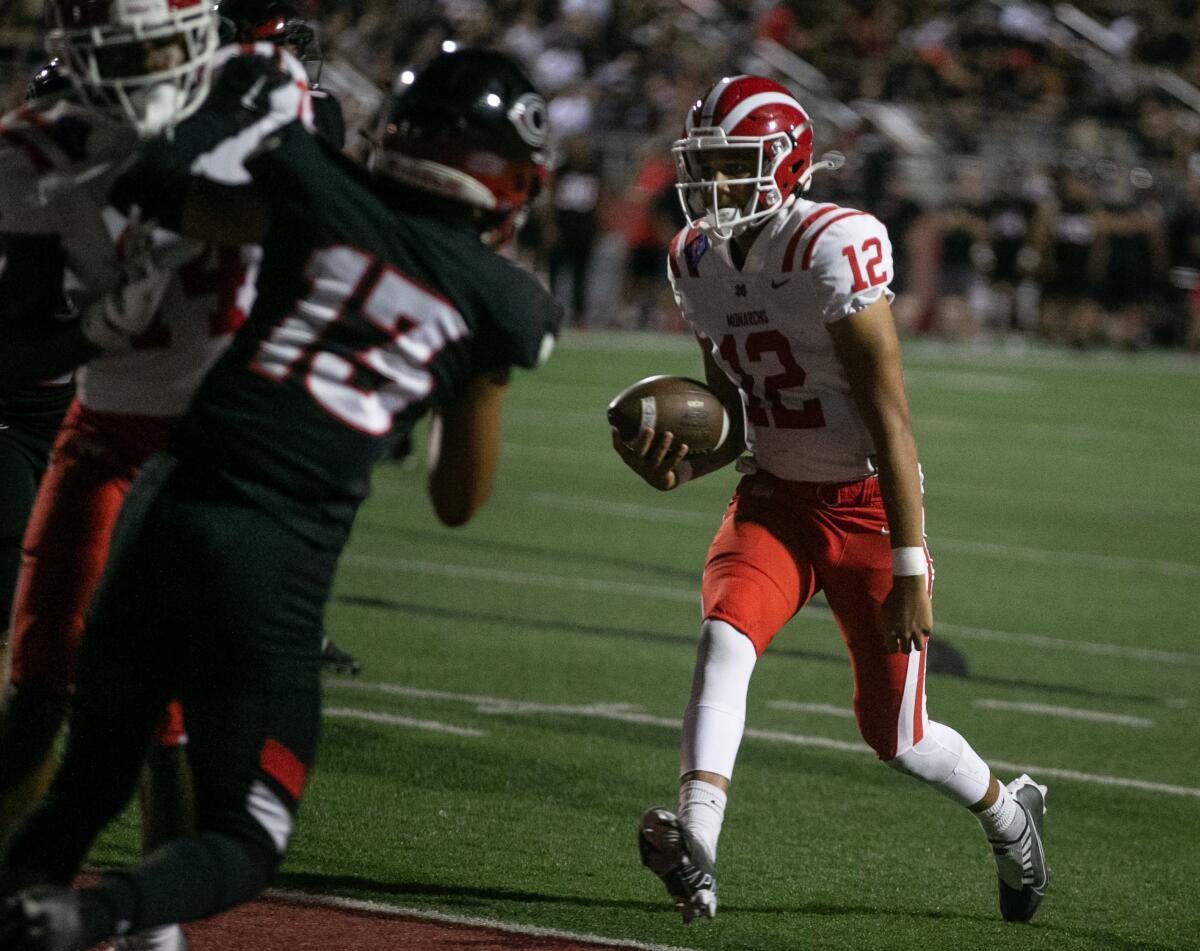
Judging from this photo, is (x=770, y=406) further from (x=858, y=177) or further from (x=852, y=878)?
(x=858, y=177)

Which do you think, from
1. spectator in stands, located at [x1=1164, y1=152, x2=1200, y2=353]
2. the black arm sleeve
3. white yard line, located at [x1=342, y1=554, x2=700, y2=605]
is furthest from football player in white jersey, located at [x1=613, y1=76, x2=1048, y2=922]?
spectator in stands, located at [x1=1164, y1=152, x2=1200, y2=353]

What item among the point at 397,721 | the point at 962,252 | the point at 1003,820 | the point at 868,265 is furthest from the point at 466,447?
the point at 962,252

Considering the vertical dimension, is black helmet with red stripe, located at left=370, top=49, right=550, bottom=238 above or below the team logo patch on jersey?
above

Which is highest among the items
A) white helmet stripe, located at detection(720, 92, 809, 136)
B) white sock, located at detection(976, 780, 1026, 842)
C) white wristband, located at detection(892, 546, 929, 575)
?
white helmet stripe, located at detection(720, 92, 809, 136)

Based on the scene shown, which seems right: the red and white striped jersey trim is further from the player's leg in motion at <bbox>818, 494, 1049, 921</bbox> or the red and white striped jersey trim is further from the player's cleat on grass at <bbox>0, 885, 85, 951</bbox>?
the player's cleat on grass at <bbox>0, 885, 85, 951</bbox>

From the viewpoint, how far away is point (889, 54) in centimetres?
2386

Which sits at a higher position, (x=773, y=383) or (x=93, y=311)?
(x=93, y=311)

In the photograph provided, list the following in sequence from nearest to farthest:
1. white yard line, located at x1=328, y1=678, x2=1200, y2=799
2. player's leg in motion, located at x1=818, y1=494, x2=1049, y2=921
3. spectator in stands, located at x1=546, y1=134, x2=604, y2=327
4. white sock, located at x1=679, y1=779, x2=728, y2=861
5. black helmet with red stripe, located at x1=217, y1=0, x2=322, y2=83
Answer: white sock, located at x1=679, y1=779, x2=728, y2=861 → player's leg in motion, located at x1=818, y1=494, x2=1049, y2=921 → black helmet with red stripe, located at x1=217, y1=0, x2=322, y2=83 → white yard line, located at x1=328, y1=678, x2=1200, y2=799 → spectator in stands, located at x1=546, y1=134, x2=604, y2=327

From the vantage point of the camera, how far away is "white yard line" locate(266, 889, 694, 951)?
156 inches

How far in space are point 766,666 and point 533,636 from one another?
0.85 metres

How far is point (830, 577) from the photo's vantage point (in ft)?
13.9

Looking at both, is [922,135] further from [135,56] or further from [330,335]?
[330,335]

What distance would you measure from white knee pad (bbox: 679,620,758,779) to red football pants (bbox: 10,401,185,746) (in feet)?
3.65

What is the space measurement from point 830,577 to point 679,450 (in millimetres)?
418
